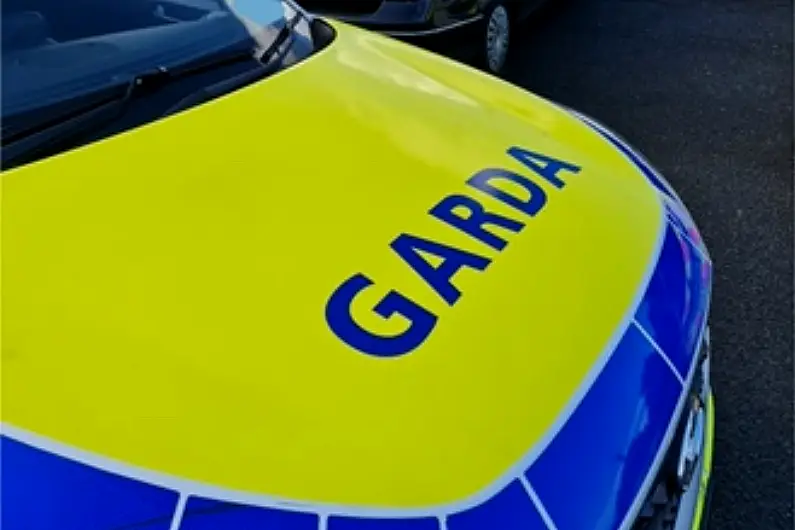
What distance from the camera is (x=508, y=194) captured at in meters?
1.75

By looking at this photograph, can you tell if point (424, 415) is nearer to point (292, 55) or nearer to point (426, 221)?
point (426, 221)

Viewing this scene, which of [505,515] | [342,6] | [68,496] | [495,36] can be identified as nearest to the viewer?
[68,496]

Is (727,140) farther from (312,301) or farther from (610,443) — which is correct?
(312,301)

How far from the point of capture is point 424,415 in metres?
1.25

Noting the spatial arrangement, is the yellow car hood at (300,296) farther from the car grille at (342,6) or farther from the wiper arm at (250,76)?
the car grille at (342,6)

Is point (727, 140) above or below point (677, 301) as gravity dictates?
below

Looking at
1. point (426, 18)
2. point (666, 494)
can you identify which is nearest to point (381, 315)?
point (666, 494)

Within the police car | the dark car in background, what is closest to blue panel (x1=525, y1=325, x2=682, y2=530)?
the police car

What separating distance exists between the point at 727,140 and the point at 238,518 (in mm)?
3894

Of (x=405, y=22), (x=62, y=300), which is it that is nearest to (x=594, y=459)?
(x=62, y=300)

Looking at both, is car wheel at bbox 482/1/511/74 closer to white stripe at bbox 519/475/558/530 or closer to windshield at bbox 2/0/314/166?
windshield at bbox 2/0/314/166

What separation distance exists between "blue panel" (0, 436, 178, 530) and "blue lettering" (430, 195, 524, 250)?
0.72m

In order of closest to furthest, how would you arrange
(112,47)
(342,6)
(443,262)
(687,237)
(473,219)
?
1. (443,262)
2. (473,219)
3. (112,47)
4. (687,237)
5. (342,6)

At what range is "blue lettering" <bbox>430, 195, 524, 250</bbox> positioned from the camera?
1617 millimetres
